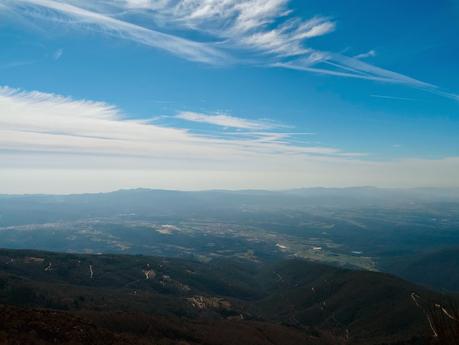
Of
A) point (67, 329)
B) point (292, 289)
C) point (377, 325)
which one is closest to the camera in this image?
Result: point (67, 329)

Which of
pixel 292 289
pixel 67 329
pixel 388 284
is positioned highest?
pixel 67 329

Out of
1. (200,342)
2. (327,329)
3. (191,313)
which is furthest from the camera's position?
(327,329)

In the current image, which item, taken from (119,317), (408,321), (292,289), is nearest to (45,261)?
(119,317)

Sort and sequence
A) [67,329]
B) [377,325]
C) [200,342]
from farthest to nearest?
[377,325], [200,342], [67,329]

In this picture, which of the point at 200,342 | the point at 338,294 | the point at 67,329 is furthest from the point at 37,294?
the point at 338,294

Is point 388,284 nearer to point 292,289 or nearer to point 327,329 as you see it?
point 327,329

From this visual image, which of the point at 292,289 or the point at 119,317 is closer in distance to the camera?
the point at 119,317

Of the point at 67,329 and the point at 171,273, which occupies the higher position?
the point at 67,329

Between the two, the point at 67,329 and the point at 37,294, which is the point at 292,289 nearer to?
the point at 37,294

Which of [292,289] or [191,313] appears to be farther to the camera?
[292,289]
